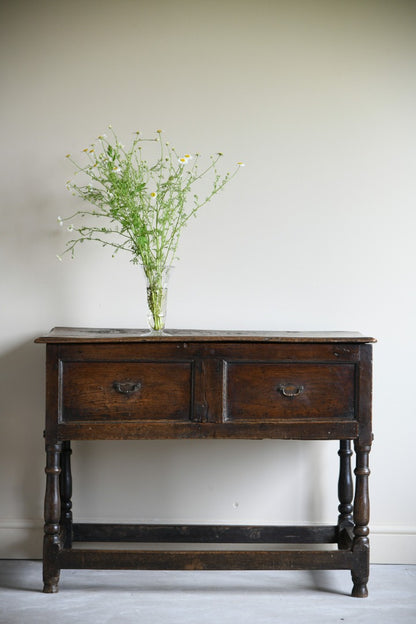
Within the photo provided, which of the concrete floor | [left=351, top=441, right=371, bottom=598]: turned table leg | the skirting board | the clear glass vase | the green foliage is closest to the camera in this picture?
the concrete floor

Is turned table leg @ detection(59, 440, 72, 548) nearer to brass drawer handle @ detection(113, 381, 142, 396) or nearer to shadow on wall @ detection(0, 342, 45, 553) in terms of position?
shadow on wall @ detection(0, 342, 45, 553)

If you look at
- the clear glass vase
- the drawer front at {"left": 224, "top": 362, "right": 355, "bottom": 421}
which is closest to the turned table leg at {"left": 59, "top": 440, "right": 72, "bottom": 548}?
the clear glass vase

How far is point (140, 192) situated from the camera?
2492 millimetres

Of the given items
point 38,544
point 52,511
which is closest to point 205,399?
point 52,511

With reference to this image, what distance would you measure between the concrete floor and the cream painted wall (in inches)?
9.5

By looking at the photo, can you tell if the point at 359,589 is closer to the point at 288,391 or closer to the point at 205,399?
the point at 288,391

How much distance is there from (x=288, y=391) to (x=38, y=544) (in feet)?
4.13

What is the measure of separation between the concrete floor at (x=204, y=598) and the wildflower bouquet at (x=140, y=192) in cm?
114

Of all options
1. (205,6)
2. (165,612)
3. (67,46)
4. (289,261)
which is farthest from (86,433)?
(205,6)

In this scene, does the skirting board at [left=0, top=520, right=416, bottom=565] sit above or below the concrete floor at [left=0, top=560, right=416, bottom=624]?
above

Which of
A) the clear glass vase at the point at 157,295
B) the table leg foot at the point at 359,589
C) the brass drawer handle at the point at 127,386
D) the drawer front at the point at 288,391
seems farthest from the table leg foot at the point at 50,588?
the table leg foot at the point at 359,589

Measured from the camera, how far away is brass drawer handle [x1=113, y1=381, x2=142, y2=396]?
2.30m

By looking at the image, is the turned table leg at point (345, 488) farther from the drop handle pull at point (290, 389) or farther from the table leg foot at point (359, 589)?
the drop handle pull at point (290, 389)

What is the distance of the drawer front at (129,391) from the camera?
7.55 feet
